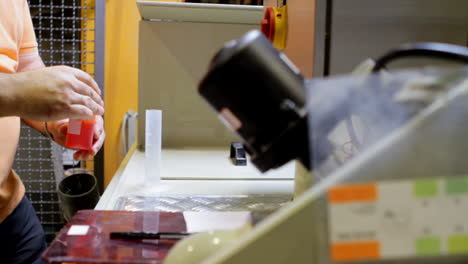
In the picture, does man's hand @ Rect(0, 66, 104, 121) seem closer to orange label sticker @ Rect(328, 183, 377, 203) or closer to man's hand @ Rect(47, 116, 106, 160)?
man's hand @ Rect(47, 116, 106, 160)

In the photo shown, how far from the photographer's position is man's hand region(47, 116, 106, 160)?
40.7 inches

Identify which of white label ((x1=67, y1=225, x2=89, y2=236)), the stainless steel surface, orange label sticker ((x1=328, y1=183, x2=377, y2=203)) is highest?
orange label sticker ((x1=328, y1=183, x2=377, y2=203))

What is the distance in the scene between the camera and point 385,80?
A: 29 centimetres

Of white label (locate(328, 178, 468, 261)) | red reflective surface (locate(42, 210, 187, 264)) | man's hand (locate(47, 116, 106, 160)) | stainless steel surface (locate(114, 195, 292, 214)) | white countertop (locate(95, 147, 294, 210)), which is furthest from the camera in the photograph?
man's hand (locate(47, 116, 106, 160))

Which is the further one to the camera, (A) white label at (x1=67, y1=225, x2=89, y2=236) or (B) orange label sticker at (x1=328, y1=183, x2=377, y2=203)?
(A) white label at (x1=67, y1=225, x2=89, y2=236)

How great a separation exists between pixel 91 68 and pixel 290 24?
1916 millimetres

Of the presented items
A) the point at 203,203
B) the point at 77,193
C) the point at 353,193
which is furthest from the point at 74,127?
the point at 353,193

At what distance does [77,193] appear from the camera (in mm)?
1174

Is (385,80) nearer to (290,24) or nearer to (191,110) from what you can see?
(290,24)

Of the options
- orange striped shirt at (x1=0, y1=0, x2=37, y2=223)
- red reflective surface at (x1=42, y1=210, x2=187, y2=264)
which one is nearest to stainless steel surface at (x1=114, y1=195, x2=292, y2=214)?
red reflective surface at (x1=42, y1=210, x2=187, y2=264)

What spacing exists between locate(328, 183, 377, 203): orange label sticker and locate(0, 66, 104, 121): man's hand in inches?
29.2

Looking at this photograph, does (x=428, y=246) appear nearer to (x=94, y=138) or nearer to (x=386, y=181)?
(x=386, y=181)

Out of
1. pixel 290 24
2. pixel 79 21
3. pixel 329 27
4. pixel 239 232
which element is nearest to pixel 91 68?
pixel 79 21

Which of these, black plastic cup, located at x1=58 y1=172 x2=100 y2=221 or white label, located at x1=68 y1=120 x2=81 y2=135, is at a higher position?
white label, located at x1=68 y1=120 x2=81 y2=135
